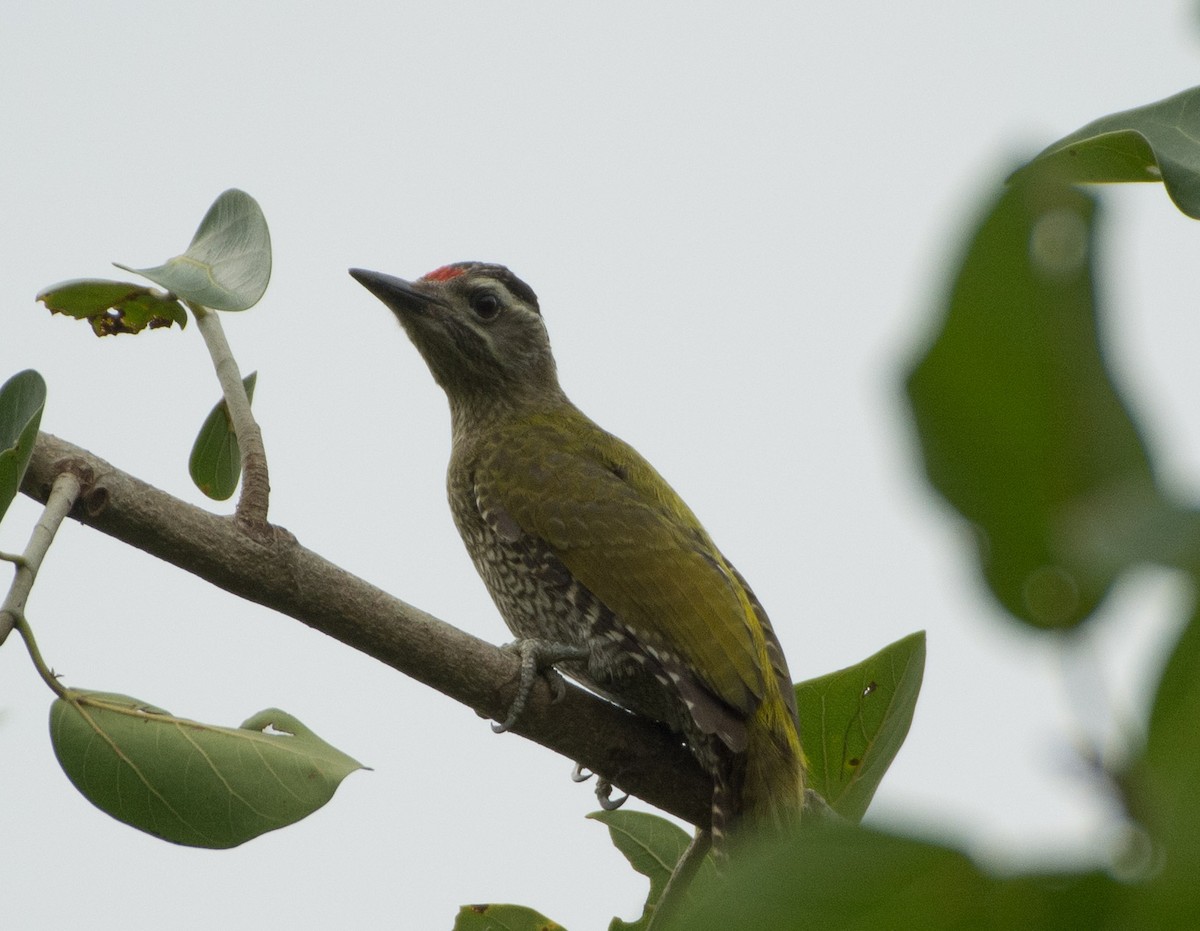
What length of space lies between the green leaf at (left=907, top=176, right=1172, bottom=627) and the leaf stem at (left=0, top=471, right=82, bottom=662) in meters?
1.69

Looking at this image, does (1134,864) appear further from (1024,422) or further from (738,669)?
(738,669)

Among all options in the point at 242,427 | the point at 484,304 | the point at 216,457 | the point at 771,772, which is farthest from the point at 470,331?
the point at 242,427

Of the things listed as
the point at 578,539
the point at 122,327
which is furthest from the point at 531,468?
the point at 122,327

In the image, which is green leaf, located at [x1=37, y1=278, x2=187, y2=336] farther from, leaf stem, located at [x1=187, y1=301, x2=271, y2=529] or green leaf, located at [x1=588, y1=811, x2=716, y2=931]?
green leaf, located at [x1=588, y1=811, x2=716, y2=931]

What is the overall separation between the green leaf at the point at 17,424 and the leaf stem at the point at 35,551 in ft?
0.26

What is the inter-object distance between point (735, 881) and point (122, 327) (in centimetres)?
302

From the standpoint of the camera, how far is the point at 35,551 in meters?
1.99

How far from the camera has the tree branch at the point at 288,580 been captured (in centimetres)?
237

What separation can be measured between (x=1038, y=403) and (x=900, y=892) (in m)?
0.17

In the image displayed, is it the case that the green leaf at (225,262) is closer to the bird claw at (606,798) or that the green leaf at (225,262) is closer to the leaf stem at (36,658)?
the leaf stem at (36,658)

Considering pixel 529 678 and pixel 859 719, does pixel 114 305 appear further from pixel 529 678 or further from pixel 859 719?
pixel 859 719

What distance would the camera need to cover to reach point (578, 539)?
4223mm

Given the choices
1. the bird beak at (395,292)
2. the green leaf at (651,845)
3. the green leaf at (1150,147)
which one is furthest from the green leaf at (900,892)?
the bird beak at (395,292)

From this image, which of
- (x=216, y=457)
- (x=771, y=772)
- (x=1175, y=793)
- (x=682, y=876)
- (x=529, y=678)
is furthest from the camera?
(x=771, y=772)
